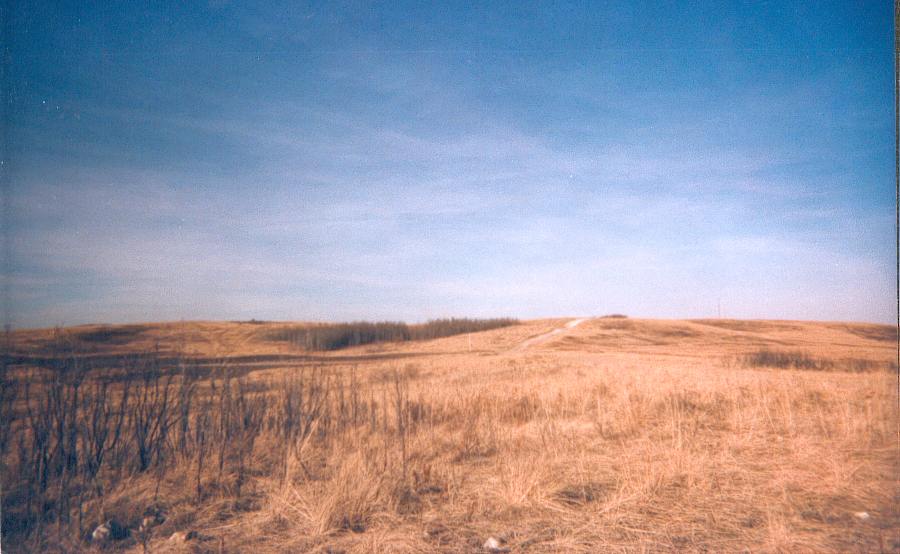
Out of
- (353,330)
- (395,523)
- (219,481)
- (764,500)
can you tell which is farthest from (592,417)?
(353,330)

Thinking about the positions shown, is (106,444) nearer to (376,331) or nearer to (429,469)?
(429,469)

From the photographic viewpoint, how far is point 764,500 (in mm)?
4707

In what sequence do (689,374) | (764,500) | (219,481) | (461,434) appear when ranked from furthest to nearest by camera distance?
(689,374), (461,434), (219,481), (764,500)

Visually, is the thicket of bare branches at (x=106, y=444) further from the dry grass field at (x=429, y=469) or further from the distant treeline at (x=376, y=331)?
the distant treeline at (x=376, y=331)

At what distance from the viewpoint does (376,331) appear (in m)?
39.8

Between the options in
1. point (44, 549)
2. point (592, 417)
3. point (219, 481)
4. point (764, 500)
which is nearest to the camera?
point (44, 549)

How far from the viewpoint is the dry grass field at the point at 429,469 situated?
4148 millimetres

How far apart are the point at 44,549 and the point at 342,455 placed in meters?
2.92

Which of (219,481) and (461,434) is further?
(461,434)

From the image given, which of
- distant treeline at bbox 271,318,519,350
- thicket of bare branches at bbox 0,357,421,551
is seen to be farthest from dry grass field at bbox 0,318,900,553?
distant treeline at bbox 271,318,519,350

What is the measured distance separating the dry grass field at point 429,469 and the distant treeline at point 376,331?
47.6 feet

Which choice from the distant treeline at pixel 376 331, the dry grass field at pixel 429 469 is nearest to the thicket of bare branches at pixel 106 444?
the dry grass field at pixel 429 469

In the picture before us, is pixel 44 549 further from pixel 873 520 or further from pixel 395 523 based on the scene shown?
pixel 873 520

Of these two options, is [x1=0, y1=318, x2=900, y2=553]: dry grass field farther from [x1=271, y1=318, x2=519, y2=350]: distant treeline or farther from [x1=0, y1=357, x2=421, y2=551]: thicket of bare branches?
[x1=271, y1=318, x2=519, y2=350]: distant treeline
